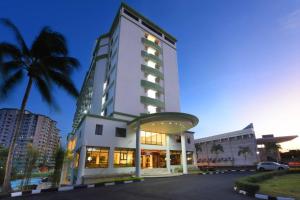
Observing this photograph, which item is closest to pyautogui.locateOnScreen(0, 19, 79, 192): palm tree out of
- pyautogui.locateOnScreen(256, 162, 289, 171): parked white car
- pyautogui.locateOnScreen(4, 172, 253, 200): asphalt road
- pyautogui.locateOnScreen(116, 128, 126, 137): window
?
pyautogui.locateOnScreen(4, 172, 253, 200): asphalt road

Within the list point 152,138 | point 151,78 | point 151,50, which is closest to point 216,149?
point 152,138

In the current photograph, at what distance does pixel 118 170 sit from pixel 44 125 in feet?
437

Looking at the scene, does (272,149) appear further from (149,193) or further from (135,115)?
(149,193)

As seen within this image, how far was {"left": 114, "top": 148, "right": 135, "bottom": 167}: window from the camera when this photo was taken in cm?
2615

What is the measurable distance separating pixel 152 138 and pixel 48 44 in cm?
2235

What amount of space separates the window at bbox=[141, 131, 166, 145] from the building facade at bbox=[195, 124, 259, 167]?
21509mm

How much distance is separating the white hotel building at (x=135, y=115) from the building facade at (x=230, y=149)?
21.4 metres

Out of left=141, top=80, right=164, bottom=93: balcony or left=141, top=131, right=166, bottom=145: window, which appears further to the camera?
left=141, top=80, right=164, bottom=93: balcony

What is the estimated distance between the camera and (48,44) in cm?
1484

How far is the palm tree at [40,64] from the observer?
14.4 metres

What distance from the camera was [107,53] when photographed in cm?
4750

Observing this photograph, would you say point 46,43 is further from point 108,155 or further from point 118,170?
point 118,170

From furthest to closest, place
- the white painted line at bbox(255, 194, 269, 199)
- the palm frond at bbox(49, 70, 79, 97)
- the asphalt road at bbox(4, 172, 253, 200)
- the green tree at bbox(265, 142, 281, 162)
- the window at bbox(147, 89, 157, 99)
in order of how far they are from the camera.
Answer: the green tree at bbox(265, 142, 281, 162) < the window at bbox(147, 89, 157, 99) < the palm frond at bbox(49, 70, 79, 97) < the asphalt road at bbox(4, 172, 253, 200) < the white painted line at bbox(255, 194, 269, 199)

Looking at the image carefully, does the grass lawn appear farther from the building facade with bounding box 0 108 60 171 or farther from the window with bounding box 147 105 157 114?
the building facade with bounding box 0 108 60 171
